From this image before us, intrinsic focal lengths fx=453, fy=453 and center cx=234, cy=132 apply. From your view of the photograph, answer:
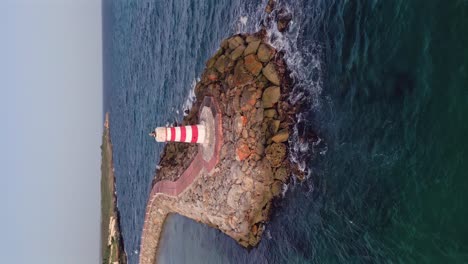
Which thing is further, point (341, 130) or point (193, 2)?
point (193, 2)

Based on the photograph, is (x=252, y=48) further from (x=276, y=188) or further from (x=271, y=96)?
A: (x=276, y=188)

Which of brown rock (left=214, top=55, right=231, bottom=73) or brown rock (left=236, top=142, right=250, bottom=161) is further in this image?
brown rock (left=214, top=55, right=231, bottom=73)

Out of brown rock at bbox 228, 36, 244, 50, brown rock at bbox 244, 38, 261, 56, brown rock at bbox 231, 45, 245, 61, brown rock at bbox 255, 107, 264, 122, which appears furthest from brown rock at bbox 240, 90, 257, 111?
brown rock at bbox 228, 36, 244, 50

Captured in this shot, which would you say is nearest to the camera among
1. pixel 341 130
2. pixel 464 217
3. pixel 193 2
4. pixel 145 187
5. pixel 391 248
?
pixel 464 217

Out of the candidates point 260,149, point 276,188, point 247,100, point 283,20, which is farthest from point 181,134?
point 283,20

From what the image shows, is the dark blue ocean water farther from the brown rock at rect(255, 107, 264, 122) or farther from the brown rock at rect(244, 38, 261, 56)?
the brown rock at rect(255, 107, 264, 122)

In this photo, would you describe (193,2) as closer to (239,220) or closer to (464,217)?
(239,220)

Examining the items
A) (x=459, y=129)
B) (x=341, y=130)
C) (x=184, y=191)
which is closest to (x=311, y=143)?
(x=341, y=130)

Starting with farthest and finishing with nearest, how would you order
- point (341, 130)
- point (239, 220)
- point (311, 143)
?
point (239, 220), point (311, 143), point (341, 130)
